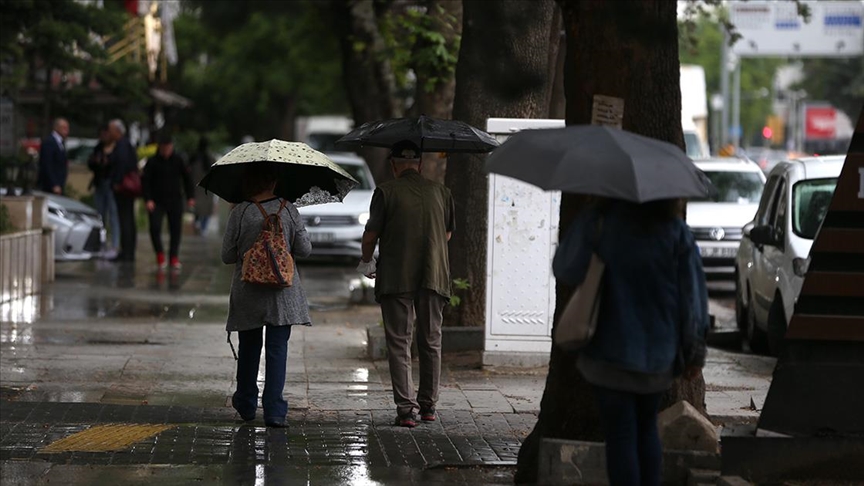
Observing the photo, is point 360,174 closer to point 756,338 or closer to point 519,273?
point 756,338

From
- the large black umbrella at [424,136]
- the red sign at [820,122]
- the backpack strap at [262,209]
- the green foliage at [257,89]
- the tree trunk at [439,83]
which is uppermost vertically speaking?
the red sign at [820,122]

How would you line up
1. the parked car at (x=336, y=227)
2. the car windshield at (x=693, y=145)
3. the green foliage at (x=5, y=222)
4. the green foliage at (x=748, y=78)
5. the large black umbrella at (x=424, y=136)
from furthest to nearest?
the green foliage at (x=748, y=78)
the car windshield at (x=693, y=145)
the parked car at (x=336, y=227)
the green foliage at (x=5, y=222)
the large black umbrella at (x=424, y=136)

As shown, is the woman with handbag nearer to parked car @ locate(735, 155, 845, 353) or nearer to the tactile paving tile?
the tactile paving tile

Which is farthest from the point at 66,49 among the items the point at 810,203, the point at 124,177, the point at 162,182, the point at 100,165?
the point at 810,203

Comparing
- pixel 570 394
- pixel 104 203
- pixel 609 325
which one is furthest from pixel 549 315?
pixel 104 203

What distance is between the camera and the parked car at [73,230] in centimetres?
1897

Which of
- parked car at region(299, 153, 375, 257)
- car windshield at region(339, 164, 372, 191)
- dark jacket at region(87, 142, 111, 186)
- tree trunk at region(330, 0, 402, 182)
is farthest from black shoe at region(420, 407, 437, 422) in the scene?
car windshield at region(339, 164, 372, 191)

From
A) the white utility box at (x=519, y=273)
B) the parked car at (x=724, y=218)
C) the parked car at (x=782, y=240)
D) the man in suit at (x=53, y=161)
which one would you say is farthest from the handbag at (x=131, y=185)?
the white utility box at (x=519, y=273)

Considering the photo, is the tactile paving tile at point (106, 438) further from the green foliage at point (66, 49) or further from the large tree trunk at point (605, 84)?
the green foliage at point (66, 49)

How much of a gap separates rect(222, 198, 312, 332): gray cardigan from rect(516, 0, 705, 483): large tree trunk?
2.18 metres

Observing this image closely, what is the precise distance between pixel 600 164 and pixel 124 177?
15793 millimetres

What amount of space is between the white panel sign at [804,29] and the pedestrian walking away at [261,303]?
36.5 m

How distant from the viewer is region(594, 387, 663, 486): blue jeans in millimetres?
5914

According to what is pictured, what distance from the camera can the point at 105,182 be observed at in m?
21.9
